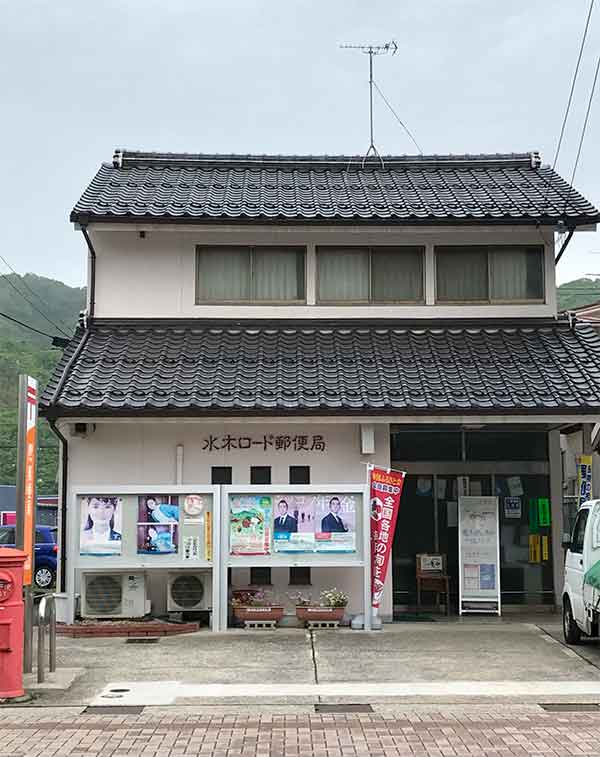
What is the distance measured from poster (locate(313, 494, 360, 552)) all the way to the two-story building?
0.80 m

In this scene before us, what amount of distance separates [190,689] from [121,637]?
3832 mm

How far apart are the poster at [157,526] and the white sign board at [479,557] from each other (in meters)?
4.77

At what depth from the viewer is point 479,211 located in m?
17.0

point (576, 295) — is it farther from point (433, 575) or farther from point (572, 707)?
point (572, 707)

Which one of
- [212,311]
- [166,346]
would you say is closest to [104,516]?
[166,346]

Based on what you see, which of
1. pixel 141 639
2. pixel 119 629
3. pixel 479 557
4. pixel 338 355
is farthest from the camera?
pixel 338 355

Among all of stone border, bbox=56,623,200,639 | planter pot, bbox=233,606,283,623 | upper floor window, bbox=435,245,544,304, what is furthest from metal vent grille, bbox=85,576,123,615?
upper floor window, bbox=435,245,544,304

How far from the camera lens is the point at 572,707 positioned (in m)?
9.51

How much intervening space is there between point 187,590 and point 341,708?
221 inches

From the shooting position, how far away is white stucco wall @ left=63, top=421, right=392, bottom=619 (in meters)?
15.6

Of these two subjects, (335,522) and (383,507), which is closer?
(335,522)

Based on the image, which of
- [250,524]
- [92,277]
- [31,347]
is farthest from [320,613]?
[31,347]

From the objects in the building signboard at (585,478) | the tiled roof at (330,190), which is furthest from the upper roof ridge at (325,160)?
the building signboard at (585,478)

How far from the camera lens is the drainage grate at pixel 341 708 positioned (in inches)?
368
